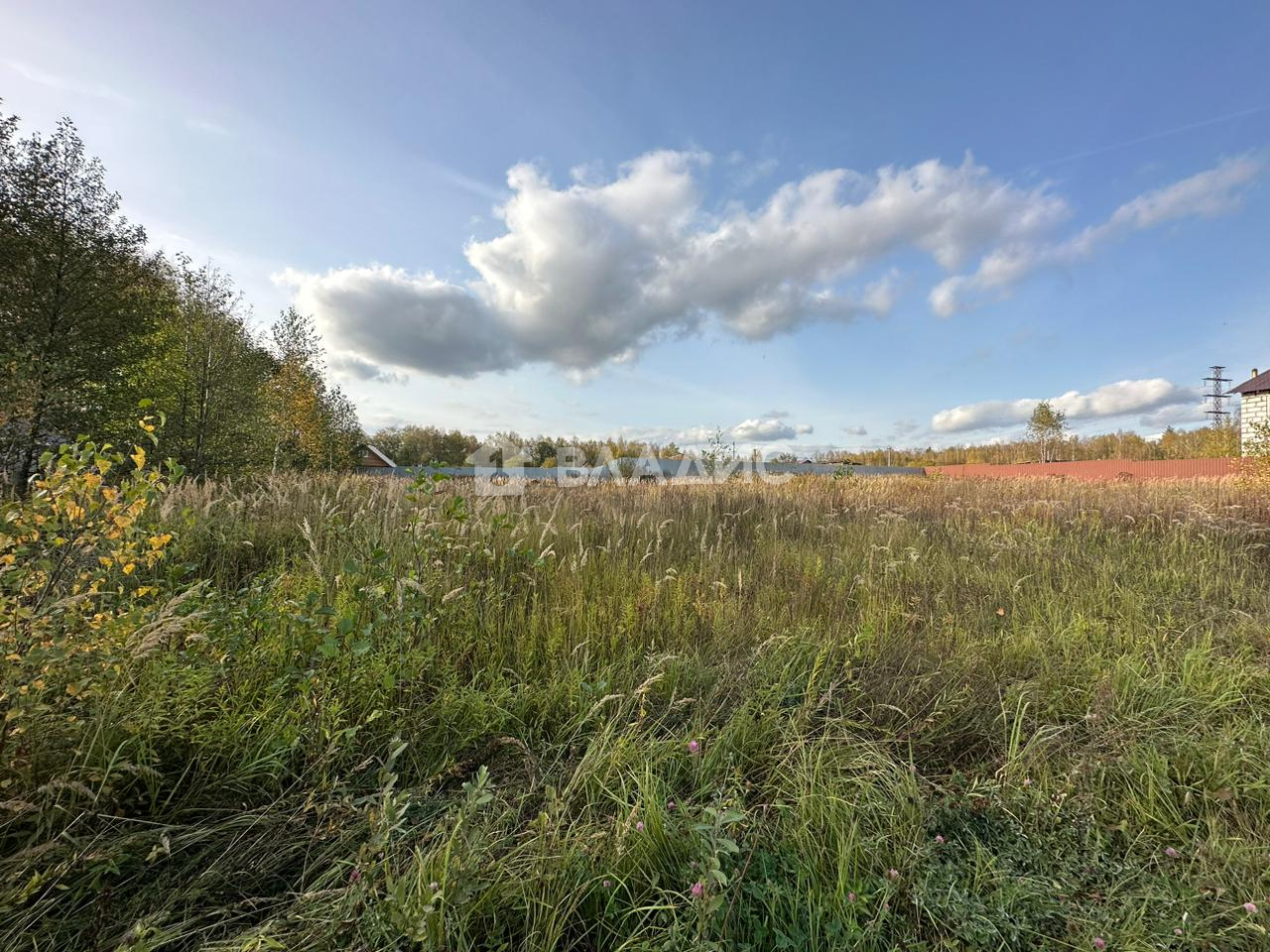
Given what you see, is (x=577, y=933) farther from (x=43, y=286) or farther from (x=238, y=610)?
(x=43, y=286)

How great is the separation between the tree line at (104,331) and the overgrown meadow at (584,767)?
10243 mm

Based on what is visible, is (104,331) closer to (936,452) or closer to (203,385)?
(203,385)

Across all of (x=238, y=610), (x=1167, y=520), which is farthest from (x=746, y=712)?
(x=1167, y=520)

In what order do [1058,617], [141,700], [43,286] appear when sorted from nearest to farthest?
1. [141,700]
2. [1058,617]
3. [43,286]

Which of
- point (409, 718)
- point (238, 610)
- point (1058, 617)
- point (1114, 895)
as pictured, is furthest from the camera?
point (1058, 617)

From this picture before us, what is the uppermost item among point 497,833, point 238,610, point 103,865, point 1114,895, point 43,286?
point 43,286

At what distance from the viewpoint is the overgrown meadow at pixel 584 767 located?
1.17m

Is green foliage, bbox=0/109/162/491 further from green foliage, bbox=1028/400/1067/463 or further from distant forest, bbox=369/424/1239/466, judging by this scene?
green foliage, bbox=1028/400/1067/463

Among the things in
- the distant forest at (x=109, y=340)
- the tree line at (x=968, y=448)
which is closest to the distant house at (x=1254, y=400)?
the tree line at (x=968, y=448)

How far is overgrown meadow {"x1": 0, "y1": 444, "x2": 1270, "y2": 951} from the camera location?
3.85 feet

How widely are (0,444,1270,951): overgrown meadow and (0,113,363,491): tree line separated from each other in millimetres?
10243

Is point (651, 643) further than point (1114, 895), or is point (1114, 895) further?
point (651, 643)

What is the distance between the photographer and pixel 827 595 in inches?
140

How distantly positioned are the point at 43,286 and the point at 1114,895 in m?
21.6
